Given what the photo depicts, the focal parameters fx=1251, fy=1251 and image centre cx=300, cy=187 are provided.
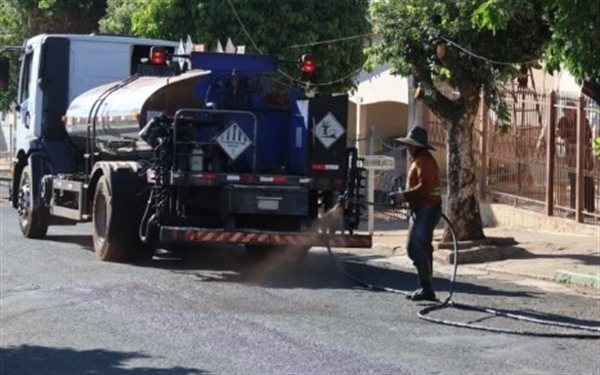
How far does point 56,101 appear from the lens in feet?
63.9

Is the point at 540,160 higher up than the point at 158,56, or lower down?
lower down

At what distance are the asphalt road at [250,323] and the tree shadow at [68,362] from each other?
0.02m

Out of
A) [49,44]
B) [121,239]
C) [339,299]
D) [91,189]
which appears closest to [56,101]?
[49,44]

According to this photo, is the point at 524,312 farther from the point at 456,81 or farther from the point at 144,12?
the point at 144,12

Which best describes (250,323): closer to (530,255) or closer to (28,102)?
(530,255)

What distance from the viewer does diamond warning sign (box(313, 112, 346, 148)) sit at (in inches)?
604

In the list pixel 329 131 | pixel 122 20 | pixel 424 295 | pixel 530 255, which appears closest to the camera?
pixel 424 295

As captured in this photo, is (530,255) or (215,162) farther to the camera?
(530,255)

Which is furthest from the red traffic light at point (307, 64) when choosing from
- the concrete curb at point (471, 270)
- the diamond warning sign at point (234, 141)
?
the concrete curb at point (471, 270)

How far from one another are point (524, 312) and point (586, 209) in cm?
669

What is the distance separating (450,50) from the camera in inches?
658

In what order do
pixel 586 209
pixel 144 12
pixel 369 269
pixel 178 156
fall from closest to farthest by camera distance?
pixel 178 156, pixel 369 269, pixel 586 209, pixel 144 12

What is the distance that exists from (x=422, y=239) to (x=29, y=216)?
8028 millimetres

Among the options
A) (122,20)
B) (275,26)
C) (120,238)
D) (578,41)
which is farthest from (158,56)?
(122,20)
